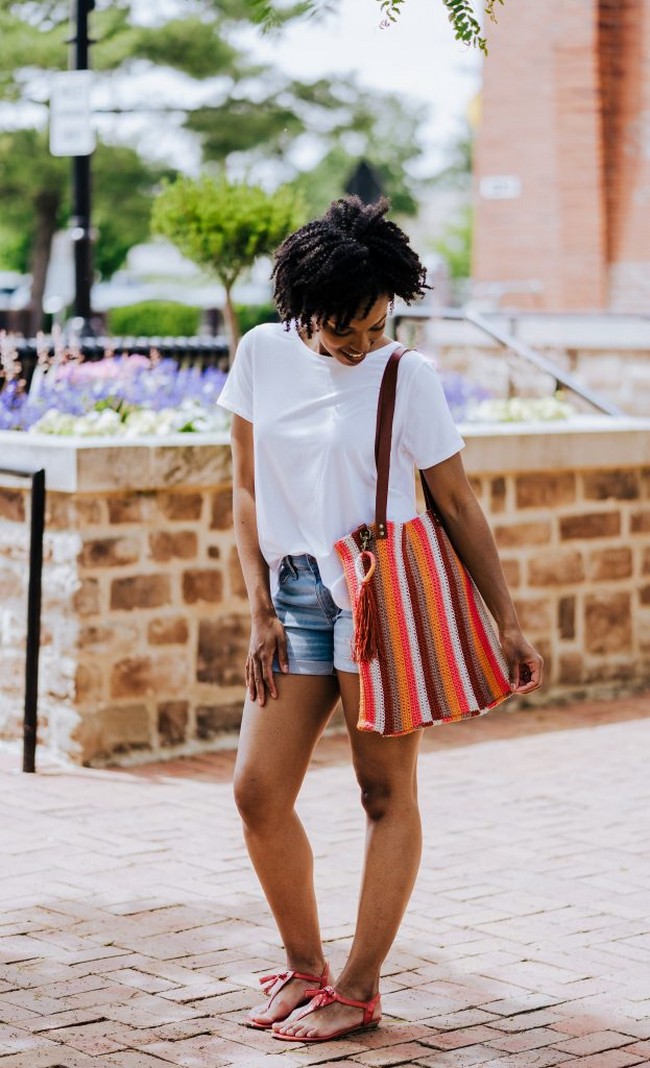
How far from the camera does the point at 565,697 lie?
8.25 meters

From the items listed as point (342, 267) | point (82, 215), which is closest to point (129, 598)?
point (342, 267)

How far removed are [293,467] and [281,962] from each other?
140 centimetres

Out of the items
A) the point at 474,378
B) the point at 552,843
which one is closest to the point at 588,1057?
the point at 552,843

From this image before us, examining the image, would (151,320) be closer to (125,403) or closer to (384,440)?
(125,403)

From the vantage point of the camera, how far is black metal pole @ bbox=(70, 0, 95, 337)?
13.1 m

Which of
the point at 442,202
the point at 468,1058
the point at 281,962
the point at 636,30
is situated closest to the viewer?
the point at 468,1058

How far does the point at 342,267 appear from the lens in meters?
3.77

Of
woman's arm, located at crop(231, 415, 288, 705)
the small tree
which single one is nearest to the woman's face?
woman's arm, located at crop(231, 415, 288, 705)

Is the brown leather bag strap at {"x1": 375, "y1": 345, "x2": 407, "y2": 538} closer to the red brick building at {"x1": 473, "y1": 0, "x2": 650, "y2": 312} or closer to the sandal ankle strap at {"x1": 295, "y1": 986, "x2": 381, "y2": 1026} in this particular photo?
the sandal ankle strap at {"x1": 295, "y1": 986, "x2": 381, "y2": 1026}

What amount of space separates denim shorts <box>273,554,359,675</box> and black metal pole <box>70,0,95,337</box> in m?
9.32

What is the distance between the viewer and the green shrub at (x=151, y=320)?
92.8 feet

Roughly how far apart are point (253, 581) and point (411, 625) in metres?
0.38

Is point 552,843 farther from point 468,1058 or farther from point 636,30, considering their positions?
point 636,30

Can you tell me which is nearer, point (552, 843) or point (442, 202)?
point (552, 843)
